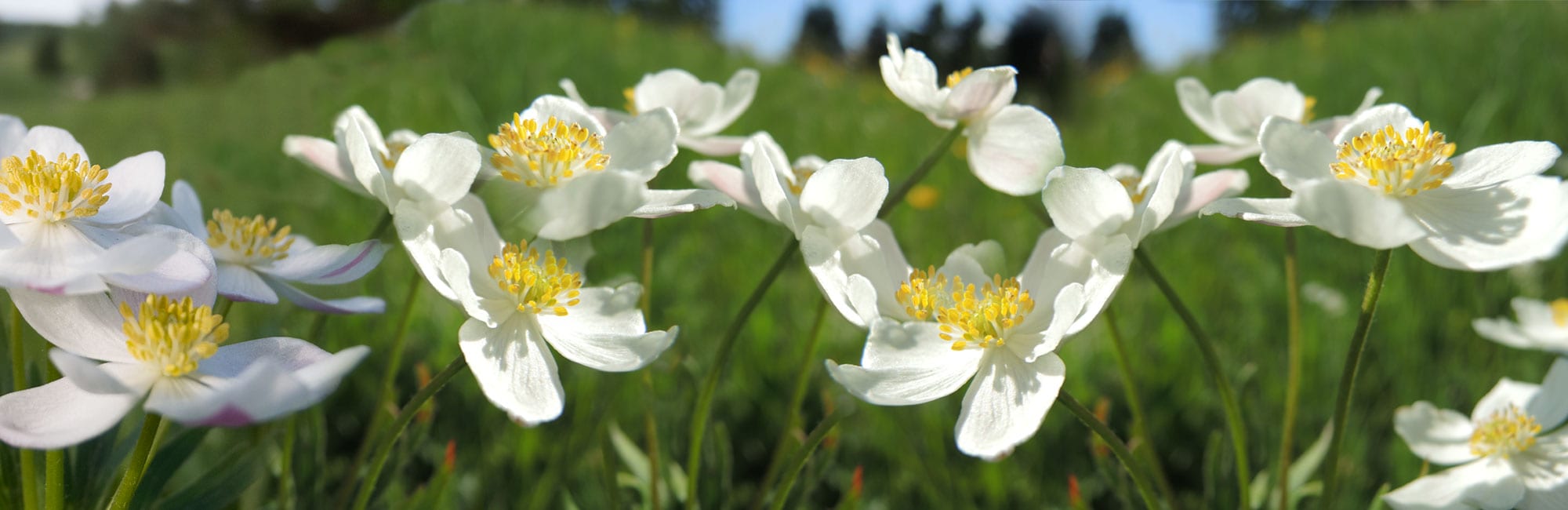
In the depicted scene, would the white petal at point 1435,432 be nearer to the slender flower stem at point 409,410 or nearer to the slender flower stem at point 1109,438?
the slender flower stem at point 1109,438

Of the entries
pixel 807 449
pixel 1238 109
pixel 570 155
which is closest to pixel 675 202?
pixel 570 155

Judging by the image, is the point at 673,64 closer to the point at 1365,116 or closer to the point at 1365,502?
the point at 1365,502

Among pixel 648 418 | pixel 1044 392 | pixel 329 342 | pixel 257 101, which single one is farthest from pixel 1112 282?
pixel 257 101

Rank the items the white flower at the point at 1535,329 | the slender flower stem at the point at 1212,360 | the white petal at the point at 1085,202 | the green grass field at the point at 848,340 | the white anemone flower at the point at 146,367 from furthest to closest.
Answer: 1. the green grass field at the point at 848,340
2. the white flower at the point at 1535,329
3. the slender flower stem at the point at 1212,360
4. the white petal at the point at 1085,202
5. the white anemone flower at the point at 146,367

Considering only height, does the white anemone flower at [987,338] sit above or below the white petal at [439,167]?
below

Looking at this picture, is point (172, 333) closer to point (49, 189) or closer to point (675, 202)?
point (49, 189)

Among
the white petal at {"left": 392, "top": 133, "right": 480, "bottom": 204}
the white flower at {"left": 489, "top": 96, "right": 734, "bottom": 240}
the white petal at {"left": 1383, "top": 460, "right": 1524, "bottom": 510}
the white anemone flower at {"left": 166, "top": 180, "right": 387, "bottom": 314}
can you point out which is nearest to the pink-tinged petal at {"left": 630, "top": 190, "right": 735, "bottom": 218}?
the white flower at {"left": 489, "top": 96, "right": 734, "bottom": 240}

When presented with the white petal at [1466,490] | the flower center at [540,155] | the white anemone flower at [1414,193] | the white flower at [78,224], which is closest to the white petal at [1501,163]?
the white anemone flower at [1414,193]
